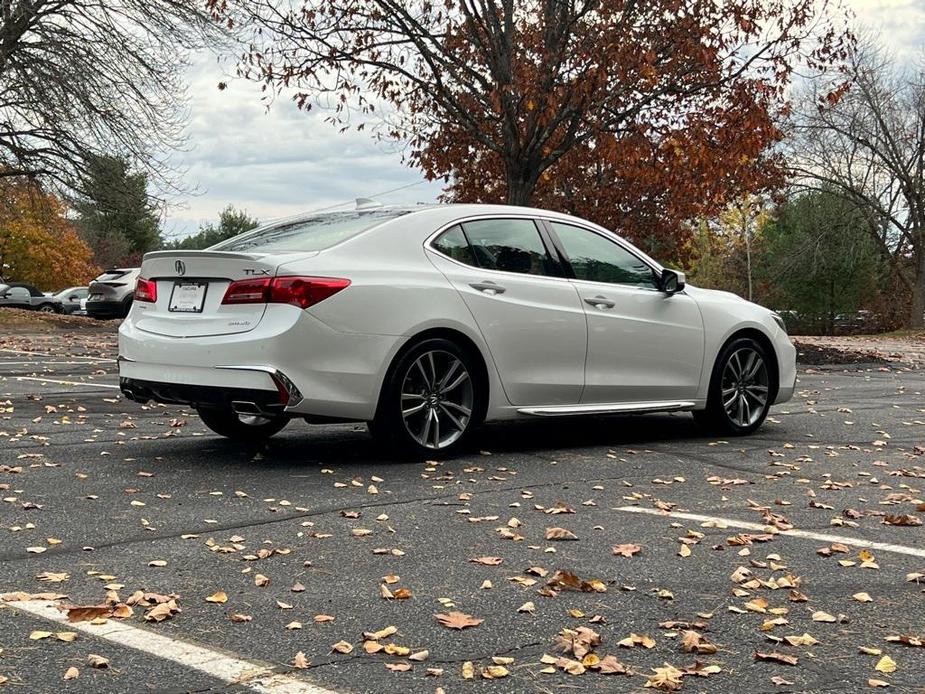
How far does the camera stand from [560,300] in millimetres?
8016

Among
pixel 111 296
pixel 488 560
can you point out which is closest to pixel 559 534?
pixel 488 560

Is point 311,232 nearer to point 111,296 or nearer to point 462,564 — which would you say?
point 462,564

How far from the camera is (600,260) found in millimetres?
8477

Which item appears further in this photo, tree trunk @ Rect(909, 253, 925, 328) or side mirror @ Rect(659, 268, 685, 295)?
tree trunk @ Rect(909, 253, 925, 328)

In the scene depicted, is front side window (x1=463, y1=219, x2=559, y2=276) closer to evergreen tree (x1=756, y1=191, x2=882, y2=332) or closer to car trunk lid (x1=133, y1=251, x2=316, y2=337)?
car trunk lid (x1=133, y1=251, x2=316, y2=337)

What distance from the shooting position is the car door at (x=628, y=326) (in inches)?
324

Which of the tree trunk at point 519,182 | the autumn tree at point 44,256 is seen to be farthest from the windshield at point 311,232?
the autumn tree at point 44,256

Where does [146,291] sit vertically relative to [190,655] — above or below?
above

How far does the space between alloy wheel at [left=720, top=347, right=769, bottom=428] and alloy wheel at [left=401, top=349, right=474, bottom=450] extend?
2515 millimetres

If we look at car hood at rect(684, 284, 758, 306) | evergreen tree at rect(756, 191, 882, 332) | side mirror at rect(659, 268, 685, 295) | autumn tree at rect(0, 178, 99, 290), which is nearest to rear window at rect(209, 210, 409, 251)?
side mirror at rect(659, 268, 685, 295)

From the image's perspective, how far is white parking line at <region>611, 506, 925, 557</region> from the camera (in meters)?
5.22

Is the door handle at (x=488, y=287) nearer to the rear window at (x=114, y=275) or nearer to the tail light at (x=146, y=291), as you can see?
the tail light at (x=146, y=291)

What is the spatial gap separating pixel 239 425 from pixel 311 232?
1.70 metres

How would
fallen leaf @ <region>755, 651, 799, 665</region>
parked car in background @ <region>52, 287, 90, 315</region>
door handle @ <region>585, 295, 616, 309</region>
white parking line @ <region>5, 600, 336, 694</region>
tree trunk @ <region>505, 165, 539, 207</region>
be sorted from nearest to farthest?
white parking line @ <region>5, 600, 336, 694</region> < fallen leaf @ <region>755, 651, 799, 665</region> < door handle @ <region>585, 295, 616, 309</region> < tree trunk @ <region>505, 165, 539, 207</region> < parked car in background @ <region>52, 287, 90, 315</region>
